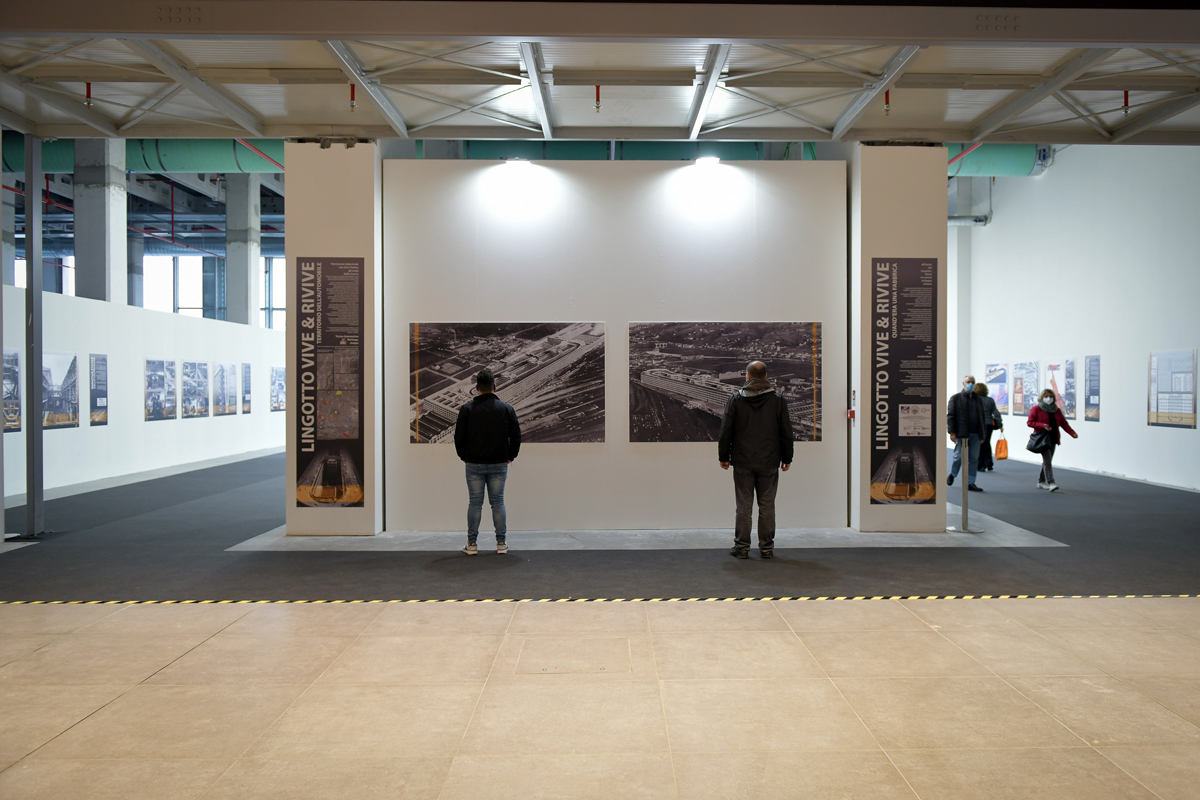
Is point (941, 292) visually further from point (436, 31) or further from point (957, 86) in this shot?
point (436, 31)

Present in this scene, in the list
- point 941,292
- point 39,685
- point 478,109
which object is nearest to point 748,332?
point 941,292

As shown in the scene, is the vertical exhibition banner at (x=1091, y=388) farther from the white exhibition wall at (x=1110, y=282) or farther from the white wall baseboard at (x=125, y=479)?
the white wall baseboard at (x=125, y=479)

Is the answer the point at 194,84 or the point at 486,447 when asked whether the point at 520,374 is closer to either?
the point at 486,447

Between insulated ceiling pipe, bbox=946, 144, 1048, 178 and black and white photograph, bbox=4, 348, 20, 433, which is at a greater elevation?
insulated ceiling pipe, bbox=946, 144, 1048, 178

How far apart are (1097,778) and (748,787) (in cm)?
134

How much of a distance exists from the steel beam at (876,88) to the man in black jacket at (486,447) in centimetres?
437

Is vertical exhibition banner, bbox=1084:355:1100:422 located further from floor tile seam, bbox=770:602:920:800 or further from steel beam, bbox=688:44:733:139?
floor tile seam, bbox=770:602:920:800

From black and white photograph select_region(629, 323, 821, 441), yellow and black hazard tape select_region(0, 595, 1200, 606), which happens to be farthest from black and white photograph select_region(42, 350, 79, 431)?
black and white photograph select_region(629, 323, 821, 441)

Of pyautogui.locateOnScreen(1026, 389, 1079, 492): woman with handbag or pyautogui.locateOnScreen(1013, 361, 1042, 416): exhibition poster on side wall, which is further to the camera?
pyautogui.locateOnScreen(1013, 361, 1042, 416): exhibition poster on side wall

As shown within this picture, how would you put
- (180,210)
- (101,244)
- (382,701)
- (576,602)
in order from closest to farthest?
(382,701) → (576,602) → (101,244) → (180,210)

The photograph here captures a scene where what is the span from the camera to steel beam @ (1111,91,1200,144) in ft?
22.9

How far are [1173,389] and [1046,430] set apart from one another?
199 cm

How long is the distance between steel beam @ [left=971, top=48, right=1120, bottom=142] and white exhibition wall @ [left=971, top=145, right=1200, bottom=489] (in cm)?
515

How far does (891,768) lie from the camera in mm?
2918
